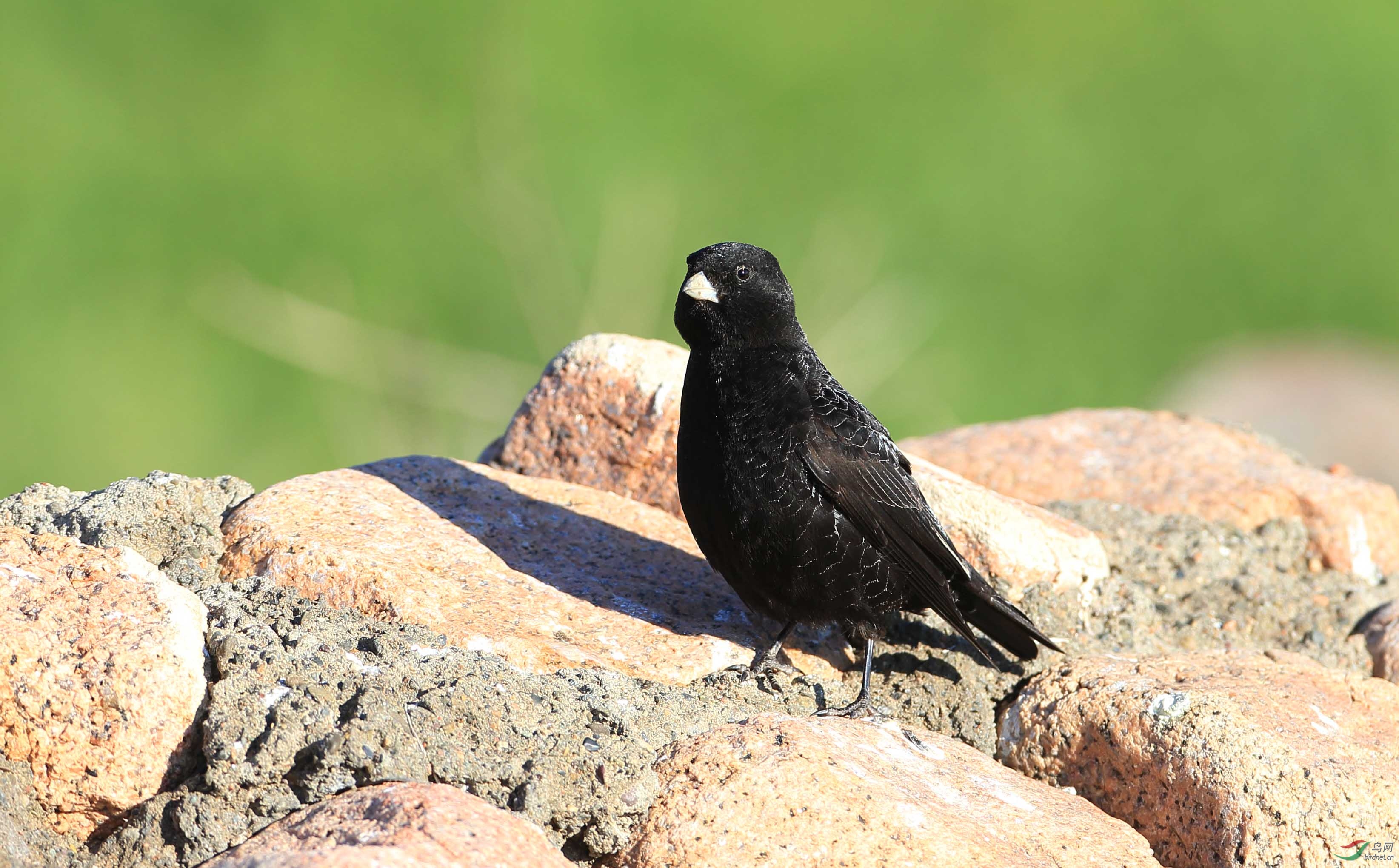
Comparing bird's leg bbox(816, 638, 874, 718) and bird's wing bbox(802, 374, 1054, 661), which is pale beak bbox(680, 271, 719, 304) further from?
bird's leg bbox(816, 638, 874, 718)

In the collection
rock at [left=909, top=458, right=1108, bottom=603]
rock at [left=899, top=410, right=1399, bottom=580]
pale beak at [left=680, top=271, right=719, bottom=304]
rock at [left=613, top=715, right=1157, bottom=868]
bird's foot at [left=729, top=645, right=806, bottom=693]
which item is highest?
pale beak at [left=680, top=271, right=719, bottom=304]

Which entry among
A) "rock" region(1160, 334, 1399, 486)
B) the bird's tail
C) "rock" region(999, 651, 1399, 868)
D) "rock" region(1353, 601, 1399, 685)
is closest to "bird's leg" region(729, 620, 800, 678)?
the bird's tail

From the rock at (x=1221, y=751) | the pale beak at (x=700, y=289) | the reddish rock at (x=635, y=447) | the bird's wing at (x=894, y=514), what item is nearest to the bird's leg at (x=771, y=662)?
the bird's wing at (x=894, y=514)

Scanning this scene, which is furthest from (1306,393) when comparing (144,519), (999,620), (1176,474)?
(144,519)

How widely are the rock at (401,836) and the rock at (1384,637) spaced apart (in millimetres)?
3283

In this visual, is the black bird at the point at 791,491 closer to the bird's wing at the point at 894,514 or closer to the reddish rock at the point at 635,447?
the bird's wing at the point at 894,514

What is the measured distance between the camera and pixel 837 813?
304 centimetres

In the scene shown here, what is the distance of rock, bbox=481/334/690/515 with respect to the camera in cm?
514

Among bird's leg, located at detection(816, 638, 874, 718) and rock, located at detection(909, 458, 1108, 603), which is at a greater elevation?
rock, located at detection(909, 458, 1108, 603)

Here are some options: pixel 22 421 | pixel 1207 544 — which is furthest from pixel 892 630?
pixel 22 421

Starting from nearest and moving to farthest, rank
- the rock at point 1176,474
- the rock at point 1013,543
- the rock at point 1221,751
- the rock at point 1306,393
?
the rock at point 1221,751
the rock at point 1013,543
the rock at point 1176,474
the rock at point 1306,393

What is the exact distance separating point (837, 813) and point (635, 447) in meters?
2.38

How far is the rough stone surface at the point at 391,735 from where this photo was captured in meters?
2.86

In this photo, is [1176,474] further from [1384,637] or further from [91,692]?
[91,692]
